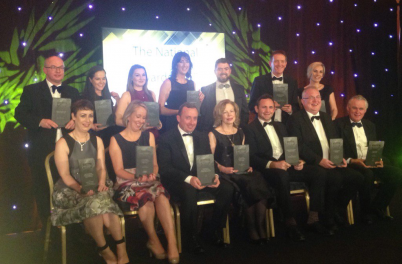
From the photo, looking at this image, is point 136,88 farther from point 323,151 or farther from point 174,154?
point 323,151

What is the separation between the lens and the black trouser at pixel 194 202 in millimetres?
3750

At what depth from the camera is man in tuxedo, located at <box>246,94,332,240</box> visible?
411 cm

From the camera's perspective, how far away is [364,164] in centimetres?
468

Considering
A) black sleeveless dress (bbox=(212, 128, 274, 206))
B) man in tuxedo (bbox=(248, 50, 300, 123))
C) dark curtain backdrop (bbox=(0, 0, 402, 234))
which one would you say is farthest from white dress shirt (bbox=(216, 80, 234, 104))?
dark curtain backdrop (bbox=(0, 0, 402, 234))

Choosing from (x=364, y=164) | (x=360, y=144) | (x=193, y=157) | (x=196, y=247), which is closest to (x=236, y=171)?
(x=193, y=157)

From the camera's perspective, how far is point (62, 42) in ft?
17.6

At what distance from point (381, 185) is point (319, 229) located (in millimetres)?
1156

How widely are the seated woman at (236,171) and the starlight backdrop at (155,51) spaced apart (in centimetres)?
201

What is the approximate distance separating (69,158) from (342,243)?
274cm

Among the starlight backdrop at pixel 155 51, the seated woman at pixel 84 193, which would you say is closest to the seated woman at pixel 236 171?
the seated woman at pixel 84 193

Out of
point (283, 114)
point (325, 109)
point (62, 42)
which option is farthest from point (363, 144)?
point (62, 42)

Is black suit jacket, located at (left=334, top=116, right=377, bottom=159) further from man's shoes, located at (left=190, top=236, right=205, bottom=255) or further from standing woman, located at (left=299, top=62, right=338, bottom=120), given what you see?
man's shoes, located at (left=190, top=236, right=205, bottom=255)

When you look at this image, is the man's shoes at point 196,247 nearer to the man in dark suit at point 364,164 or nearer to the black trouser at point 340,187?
the black trouser at point 340,187

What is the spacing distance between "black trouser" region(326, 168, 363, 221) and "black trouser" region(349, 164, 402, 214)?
0.18m
